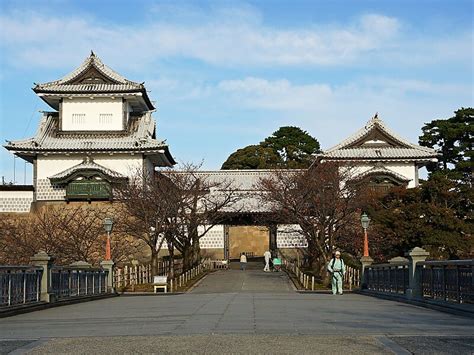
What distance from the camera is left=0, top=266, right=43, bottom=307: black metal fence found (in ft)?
48.3

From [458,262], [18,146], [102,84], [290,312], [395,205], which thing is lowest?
[290,312]

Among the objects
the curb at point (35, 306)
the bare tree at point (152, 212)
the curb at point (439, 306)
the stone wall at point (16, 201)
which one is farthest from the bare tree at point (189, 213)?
the curb at point (439, 306)

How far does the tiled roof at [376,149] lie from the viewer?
56.7 m

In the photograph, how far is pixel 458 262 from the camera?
14.7 meters

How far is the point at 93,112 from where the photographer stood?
54.3 meters

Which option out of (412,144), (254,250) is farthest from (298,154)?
(412,144)

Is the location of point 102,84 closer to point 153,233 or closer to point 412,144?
point 153,233

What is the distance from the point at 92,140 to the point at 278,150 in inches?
1426

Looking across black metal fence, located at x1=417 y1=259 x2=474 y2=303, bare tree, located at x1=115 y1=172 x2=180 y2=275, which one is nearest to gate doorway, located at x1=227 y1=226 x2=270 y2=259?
bare tree, located at x1=115 y1=172 x2=180 y2=275

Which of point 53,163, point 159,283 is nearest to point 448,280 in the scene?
point 159,283

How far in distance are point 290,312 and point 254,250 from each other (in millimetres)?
54146

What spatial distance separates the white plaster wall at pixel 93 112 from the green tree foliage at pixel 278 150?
27394 millimetres

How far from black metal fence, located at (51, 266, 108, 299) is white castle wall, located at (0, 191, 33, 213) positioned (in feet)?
90.5

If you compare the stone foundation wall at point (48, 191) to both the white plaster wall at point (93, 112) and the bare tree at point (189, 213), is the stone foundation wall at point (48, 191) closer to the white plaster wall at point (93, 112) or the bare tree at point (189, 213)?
the white plaster wall at point (93, 112)
